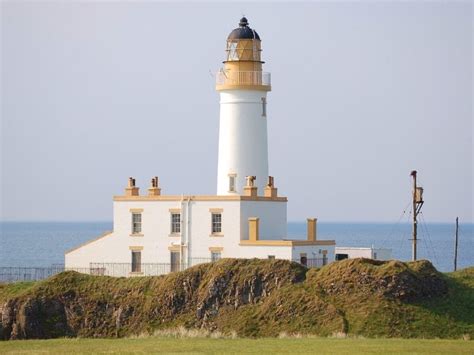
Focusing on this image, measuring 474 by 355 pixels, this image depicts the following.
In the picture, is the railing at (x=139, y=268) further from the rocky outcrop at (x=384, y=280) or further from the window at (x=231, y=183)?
the rocky outcrop at (x=384, y=280)

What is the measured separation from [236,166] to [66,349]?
20.2m

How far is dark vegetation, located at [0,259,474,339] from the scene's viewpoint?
4353 centimetres

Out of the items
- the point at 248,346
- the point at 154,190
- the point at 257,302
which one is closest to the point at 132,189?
the point at 154,190

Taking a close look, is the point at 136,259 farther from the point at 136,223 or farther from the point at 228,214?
the point at 228,214

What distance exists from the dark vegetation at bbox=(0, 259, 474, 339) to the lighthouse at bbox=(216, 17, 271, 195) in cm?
936

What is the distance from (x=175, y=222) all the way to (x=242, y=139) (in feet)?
16.5

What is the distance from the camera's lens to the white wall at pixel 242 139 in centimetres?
5750

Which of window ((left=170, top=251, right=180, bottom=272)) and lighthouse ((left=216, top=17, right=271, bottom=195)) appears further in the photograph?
lighthouse ((left=216, top=17, right=271, bottom=195))

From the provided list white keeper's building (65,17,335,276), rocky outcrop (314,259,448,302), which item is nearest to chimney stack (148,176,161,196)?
white keeper's building (65,17,335,276)

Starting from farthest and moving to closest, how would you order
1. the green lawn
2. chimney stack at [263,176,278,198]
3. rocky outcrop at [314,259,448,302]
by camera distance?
chimney stack at [263,176,278,198], rocky outcrop at [314,259,448,302], the green lawn

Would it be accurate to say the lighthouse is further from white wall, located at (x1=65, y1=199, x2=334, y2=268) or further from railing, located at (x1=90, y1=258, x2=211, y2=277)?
railing, located at (x1=90, y1=258, x2=211, y2=277)

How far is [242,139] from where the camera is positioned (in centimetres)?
5766

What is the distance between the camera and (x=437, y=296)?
4516cm

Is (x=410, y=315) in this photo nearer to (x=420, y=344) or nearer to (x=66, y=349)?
(x=420, y=344)
